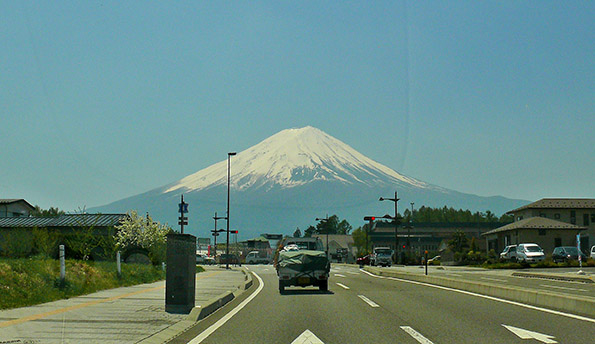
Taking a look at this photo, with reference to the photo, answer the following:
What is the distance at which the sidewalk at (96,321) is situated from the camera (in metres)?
9.66

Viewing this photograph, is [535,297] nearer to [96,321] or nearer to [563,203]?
[96,321]

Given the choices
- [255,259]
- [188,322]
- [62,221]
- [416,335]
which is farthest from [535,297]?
[255,259]

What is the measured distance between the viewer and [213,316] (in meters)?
13.5

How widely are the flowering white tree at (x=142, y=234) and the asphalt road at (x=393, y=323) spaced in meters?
31.4

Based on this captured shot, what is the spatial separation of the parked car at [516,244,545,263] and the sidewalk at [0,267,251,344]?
39.9m

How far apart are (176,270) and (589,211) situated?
77.4 meters

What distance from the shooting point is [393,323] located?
38.2ft

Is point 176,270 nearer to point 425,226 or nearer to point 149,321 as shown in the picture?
point 149,321

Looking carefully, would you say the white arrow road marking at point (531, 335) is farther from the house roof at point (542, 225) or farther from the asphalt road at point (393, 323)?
the house roof at point (542, 225)

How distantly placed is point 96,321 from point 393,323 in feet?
19.1

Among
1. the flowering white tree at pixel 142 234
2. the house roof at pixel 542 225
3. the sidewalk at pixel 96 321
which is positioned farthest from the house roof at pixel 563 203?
the sidewalk at pixel 96 321

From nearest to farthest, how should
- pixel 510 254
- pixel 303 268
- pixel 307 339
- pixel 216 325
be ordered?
pixel 307 339 → pixel 216 325 → pixel 303 268 → pixel 510 254

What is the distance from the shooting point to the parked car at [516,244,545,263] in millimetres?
49875

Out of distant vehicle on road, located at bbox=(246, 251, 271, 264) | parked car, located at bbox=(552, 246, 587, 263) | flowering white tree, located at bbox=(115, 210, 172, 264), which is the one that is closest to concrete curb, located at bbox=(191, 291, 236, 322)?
flowering white tree, located at bbox=(115, 210, 172, 264)
